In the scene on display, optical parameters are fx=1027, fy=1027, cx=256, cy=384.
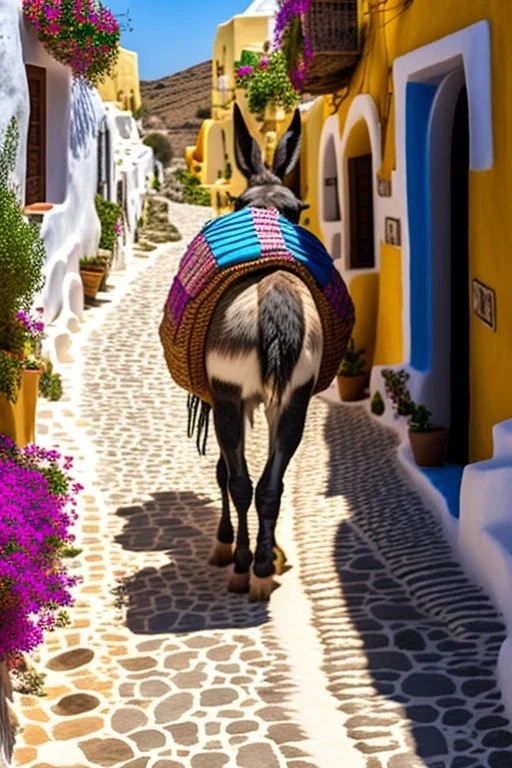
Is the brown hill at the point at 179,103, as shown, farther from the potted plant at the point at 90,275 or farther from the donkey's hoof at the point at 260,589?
the donkey's hoof at the point at 260,589

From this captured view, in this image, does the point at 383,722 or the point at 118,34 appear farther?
the point at 118,34

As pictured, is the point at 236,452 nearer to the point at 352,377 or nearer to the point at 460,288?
the point at 460,288

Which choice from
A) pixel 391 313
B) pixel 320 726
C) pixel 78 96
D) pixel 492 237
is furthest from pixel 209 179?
pixel 320 726

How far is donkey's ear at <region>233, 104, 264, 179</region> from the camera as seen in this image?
695 centimetres

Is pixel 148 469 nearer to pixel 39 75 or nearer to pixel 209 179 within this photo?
pixel 39 75

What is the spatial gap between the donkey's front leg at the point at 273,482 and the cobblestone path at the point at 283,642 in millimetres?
184

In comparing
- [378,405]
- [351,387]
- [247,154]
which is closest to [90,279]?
[351,387]

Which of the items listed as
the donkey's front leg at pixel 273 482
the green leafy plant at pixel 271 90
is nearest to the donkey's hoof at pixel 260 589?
the donkey's front leg at pixel 273 482

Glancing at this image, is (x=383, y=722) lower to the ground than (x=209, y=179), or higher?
lower

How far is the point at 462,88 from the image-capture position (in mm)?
8273

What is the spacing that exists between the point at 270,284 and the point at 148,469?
3748mm

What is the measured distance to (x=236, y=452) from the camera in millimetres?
6172

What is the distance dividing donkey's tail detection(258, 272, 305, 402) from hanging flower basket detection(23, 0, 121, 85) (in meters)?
7.39

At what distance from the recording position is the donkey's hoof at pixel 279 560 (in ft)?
21.8
